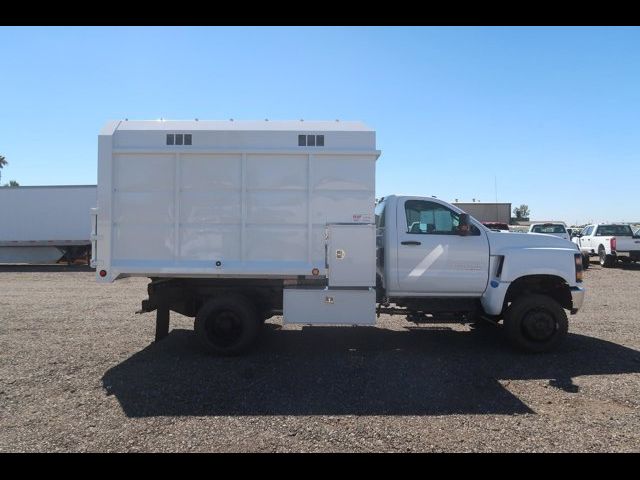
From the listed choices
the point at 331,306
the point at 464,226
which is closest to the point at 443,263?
the point at 464,226

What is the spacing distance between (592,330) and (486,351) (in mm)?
2714

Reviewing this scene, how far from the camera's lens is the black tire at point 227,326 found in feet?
21.6

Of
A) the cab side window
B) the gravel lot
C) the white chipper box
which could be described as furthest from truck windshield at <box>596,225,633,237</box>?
the white chipper box

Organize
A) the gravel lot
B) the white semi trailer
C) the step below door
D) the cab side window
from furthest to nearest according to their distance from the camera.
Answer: the white semi trailer, the cab side window, the step below door, the gravel lot

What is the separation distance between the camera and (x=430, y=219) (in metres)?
7.11

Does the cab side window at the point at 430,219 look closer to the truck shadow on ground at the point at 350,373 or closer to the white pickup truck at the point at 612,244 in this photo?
the truck shadow on ground at the point at 350,373

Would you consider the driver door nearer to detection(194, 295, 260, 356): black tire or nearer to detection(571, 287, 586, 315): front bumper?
detection(571, 287, 586, 315): front bumper

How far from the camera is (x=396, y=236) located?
22.9 ft

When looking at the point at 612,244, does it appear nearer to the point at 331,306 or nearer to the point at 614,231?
the point at 614,231

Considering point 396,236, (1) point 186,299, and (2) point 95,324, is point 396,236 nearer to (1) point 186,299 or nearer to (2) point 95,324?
(1) point 186,299

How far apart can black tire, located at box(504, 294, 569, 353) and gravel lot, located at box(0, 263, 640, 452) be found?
0.20 meters

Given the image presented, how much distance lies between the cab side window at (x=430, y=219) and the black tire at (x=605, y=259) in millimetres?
17534

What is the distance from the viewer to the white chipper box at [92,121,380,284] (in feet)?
21.5
